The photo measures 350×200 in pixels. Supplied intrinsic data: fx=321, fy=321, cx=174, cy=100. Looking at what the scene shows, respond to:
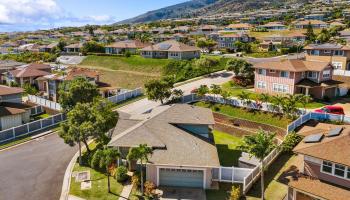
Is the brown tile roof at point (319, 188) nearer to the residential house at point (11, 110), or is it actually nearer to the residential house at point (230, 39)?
the residential house at point (11, 110)

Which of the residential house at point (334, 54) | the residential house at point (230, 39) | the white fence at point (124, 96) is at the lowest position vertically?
the white fence at point (124, 96)

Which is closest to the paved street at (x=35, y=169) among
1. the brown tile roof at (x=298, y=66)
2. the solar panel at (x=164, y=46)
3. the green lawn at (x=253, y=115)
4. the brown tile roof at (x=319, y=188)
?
the brown tile roof at (x=319, y=188)

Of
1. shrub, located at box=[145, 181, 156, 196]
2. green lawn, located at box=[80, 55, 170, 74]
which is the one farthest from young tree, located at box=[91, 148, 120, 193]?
green lawn, located at box=[80, 55, 170, 74]

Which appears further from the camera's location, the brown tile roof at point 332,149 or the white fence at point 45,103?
the white fence at point 45,103

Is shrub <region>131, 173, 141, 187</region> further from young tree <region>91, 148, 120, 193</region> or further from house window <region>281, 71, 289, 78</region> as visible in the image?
house window <region>281, 71, 289, 78</region>

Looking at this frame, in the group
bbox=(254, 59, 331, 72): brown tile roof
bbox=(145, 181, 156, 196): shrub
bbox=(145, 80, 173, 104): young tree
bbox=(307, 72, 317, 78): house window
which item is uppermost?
bbox=(254, 59, 331, 72): brown tile roof

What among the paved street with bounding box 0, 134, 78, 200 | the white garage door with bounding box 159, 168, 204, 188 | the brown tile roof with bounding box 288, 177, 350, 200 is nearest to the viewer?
the brown tile roof with bounding box 288, 177, 350, 200

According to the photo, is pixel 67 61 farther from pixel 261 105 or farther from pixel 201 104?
pixel 261 105
